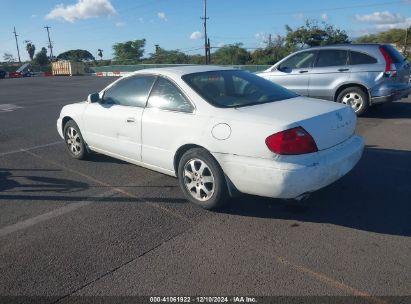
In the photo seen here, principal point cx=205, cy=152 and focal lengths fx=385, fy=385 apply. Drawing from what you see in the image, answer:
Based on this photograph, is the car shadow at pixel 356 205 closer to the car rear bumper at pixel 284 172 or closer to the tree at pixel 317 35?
the car rear bumper at pixel 284 172

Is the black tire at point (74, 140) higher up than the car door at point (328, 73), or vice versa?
the car door at point (328, 73)

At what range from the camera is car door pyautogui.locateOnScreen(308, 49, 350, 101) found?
8.88m

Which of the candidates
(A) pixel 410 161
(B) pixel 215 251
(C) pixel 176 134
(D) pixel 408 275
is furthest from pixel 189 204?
(A) pixel 410 161

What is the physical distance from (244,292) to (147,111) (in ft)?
8.51

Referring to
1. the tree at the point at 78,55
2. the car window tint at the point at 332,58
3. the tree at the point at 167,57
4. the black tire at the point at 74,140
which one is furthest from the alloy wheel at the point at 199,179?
the tree at the point at 78,55

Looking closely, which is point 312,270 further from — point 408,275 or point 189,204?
point 189,204

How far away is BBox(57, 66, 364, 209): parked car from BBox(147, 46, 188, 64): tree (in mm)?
67245

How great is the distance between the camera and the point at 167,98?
4.51 meters

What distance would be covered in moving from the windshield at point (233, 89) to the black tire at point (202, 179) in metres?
0.60

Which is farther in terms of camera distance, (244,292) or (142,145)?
(142,145)

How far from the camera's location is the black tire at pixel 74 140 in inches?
235

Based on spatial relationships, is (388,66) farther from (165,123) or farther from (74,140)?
(74,140)

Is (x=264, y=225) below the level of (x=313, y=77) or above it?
below

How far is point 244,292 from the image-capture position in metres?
2.76
